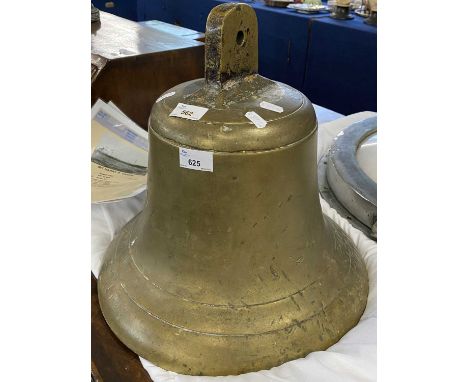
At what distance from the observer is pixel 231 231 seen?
0.70 meters

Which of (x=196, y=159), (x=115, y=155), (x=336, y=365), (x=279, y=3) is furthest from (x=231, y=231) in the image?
(x=279, y=3)

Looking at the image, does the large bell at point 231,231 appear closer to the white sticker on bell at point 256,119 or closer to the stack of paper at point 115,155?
the white sticker on bell at point 256,119

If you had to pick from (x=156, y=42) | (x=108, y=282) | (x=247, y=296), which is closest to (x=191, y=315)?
(x=247, y=296)

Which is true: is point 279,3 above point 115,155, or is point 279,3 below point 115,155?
above

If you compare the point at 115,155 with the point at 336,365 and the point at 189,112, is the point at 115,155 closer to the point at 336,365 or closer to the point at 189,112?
the point at 189,112

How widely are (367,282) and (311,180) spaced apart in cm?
23

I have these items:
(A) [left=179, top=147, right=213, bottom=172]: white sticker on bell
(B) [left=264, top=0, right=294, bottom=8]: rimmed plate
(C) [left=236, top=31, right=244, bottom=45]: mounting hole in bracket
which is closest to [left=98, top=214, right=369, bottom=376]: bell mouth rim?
(A) [left=179, top=147, right=213, bottom=172]: white sticker on bell

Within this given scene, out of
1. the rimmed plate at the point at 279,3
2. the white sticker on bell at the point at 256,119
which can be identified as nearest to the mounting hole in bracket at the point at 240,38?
the white sticker on bell at the point at 256,119

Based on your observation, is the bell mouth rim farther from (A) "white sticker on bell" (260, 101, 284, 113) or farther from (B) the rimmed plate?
(B) the rimmed plate

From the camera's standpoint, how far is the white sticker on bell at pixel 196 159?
2.16 feet

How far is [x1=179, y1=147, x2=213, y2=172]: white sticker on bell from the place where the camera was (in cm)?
66

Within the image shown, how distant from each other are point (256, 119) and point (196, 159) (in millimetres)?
98

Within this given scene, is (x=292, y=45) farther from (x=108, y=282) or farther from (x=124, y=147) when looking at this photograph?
(x=108, y=282)

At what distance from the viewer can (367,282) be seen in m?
0.86
